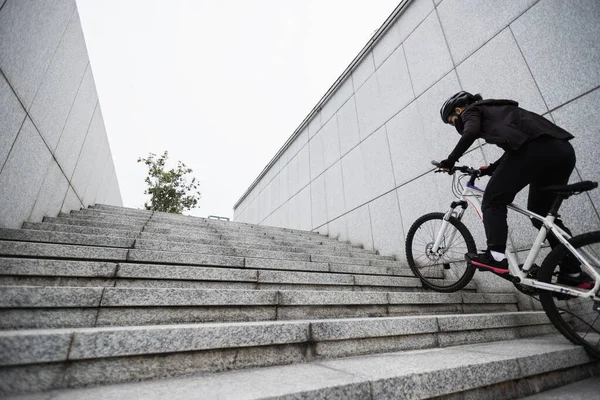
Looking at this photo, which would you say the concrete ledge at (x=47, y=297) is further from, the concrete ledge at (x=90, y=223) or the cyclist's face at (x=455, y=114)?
the cyclist's face at (x=455, y=114)

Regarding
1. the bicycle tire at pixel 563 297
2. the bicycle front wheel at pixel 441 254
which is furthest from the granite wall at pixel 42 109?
the bicycle tire at pixel 563 297

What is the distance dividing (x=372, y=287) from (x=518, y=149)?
2114mm

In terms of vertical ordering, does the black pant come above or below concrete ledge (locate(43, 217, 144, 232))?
below

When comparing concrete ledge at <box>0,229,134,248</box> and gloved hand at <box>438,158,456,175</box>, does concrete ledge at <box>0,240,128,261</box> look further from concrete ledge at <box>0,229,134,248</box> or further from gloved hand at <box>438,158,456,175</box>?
gloved hand at <box>438,158,456,175</box>

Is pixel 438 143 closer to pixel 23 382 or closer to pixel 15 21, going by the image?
pixel 23 382

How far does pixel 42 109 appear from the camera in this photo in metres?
3.67

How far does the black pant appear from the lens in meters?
2.24

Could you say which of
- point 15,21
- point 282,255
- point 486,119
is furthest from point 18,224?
point 486,119

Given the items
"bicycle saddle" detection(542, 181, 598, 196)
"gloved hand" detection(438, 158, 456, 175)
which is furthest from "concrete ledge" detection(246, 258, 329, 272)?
"bicycle saddle" detection(542, 181, 598, 196)

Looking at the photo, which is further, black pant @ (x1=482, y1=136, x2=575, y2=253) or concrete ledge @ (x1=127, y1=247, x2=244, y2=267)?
concrete ledge @ (x1=127, y1=247, x2=244, y2=267)

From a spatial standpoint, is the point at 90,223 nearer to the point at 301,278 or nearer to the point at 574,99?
the point at 301,278

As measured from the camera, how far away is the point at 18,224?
3318mm

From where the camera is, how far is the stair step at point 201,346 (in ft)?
4.32

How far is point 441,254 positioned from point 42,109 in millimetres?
5569
